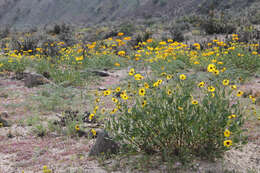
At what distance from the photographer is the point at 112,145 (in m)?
3.41

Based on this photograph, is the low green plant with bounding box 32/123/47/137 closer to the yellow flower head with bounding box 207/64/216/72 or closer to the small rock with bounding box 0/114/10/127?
the small rock with bounding box 0/114/10/127

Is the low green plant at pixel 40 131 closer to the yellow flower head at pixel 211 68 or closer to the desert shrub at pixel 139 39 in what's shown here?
the yellow flower head at pixel 211 68

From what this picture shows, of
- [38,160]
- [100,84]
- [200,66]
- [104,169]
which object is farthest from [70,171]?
[200,66]

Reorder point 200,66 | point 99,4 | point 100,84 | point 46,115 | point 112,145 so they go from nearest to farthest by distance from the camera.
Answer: point 112,145, point 46,115, point 100,84, point 200,66, point 99,4

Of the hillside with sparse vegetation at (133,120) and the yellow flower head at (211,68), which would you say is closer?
the hillside with sparse vegetation at (133,120)

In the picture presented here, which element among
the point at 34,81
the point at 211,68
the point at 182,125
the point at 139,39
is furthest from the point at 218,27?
the point at 182,125

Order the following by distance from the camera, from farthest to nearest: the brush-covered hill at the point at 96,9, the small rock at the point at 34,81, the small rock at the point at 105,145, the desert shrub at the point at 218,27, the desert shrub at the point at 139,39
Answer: the brush-covered hill at the point at 96,9 → the desert shrub at the point at 139,39 → the desert shrub at the point at 218,27 → the small rock at the point at 34,81 → the small rock at the point at 105,145

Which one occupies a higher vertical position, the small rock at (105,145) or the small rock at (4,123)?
the small rock at (105,145)

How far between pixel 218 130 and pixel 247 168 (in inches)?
18.2

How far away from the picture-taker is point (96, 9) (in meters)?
48.2

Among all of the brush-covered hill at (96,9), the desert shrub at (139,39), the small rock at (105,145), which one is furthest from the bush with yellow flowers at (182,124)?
the brush-covered hill at (96,9)

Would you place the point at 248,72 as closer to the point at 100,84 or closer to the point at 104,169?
the point at 100,84

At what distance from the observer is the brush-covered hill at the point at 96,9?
100 feet

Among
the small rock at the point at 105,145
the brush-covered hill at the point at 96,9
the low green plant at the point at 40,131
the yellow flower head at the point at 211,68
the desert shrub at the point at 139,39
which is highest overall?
the brush-covered hill at the point at 96,9
